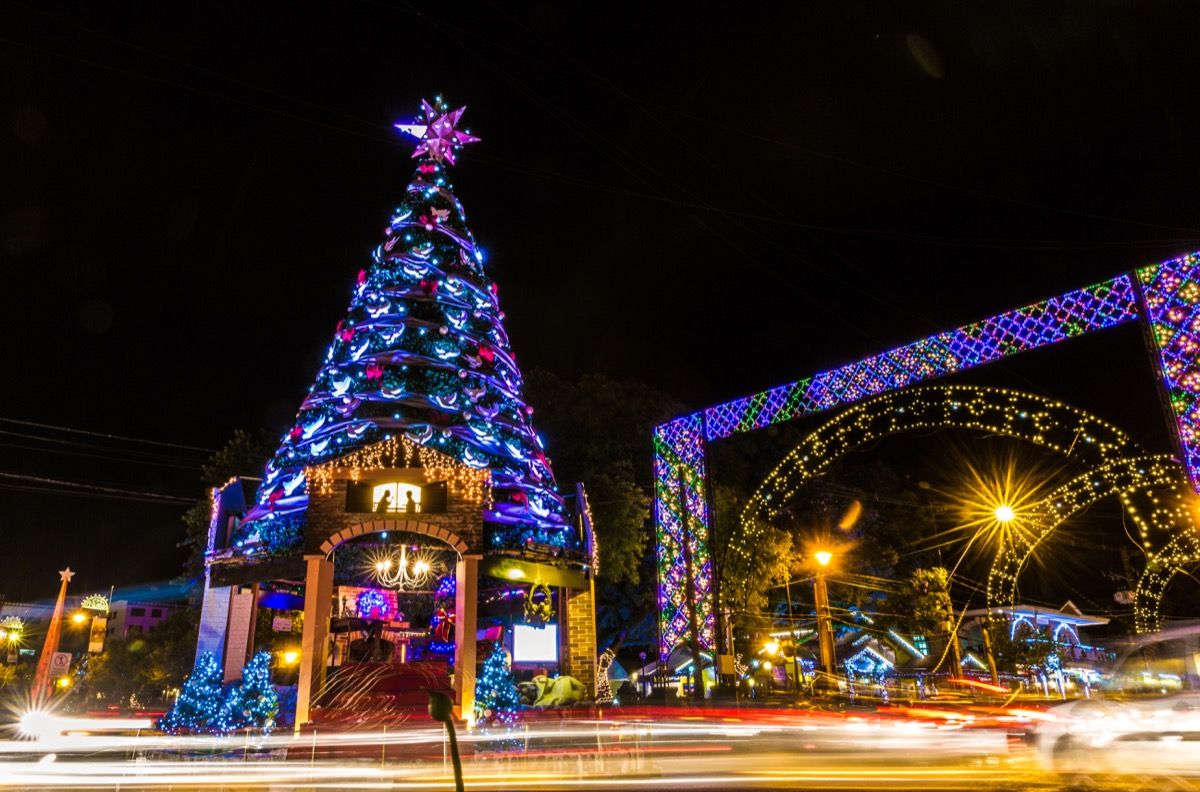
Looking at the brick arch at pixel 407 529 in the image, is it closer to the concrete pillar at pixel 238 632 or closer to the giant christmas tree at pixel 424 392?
the giant christmas tree at pixel 424 392

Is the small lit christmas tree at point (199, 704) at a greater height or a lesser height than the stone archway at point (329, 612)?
lesser

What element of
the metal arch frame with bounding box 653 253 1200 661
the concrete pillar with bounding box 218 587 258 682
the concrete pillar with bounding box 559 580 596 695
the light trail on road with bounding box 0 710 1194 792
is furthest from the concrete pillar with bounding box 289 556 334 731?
the metal arch frame with bounding box 653 253 1200 661

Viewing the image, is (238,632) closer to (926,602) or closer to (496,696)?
(496,696)

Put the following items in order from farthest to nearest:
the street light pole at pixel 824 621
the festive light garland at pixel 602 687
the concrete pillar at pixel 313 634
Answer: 1. the street light pole at pixel 824 621
2. the festive light garland at pixel 602 687
3. the concrete pillar at pixel 313 634

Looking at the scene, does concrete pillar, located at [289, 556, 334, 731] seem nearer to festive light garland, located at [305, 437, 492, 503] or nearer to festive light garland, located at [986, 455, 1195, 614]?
festive light garland, located at [305, 437, 492, 503]

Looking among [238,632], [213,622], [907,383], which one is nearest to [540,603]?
[238,632]

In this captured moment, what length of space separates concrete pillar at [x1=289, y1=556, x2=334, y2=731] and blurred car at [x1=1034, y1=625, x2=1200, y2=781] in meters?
11.9

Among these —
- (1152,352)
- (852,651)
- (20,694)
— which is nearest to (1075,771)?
(1152,352)

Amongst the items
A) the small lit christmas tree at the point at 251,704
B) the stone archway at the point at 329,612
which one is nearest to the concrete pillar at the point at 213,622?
the small lit christmas tree at the point at 251,704

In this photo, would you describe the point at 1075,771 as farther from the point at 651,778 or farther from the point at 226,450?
the point at 226,450

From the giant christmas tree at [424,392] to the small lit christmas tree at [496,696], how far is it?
9.16 feet

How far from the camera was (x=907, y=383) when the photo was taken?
16703mm

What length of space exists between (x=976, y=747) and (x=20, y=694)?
134 feet

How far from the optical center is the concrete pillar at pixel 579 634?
18.6 meters
